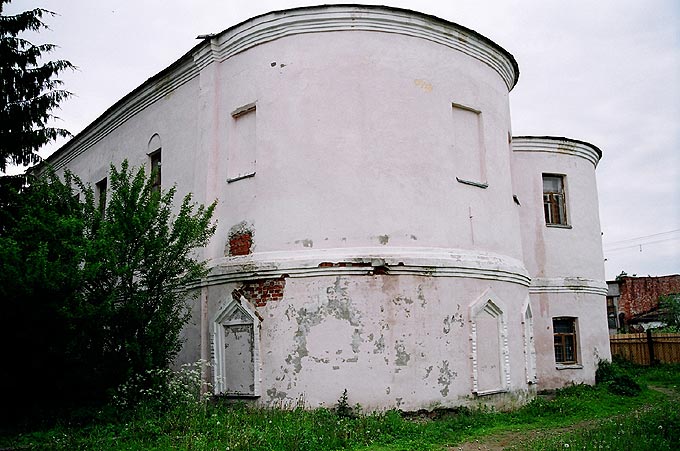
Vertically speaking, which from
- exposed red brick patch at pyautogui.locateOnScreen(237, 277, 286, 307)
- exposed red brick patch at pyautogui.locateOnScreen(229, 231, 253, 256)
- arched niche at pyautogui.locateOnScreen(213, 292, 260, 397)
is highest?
exposed red brick patch at pyautogui.locateOnScreen(229, 231, 253, 256)

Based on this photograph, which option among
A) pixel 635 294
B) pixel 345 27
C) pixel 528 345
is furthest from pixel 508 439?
pixel 635 294

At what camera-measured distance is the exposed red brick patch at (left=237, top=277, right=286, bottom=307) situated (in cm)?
1154

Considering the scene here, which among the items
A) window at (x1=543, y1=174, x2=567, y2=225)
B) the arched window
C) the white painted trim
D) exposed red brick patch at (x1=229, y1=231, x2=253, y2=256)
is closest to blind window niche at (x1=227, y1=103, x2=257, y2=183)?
exposed red brick patch at (x1=229, y1=231, x2=253, y2=256)

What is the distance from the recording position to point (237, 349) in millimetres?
11906

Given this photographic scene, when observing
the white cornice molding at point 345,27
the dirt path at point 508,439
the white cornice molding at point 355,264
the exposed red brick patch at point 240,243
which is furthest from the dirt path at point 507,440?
the white cornice molding at point 345,27

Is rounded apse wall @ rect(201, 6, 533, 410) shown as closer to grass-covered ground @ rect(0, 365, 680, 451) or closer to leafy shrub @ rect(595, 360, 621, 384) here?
grass-covered ground @ rect(0, 365, 680, 451)

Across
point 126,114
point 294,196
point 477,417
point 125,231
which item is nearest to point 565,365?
point 477,417

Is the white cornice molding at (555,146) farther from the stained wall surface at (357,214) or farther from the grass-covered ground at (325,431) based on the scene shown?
the grass-covered ground at (325,431)

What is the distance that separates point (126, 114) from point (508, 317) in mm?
10802

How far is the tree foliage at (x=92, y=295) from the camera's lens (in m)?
10.2

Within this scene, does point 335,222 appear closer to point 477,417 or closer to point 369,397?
point 369,397

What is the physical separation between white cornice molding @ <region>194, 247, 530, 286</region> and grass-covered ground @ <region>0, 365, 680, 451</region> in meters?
2.35

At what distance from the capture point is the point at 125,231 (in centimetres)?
1097

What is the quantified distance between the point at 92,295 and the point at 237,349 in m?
2.73
